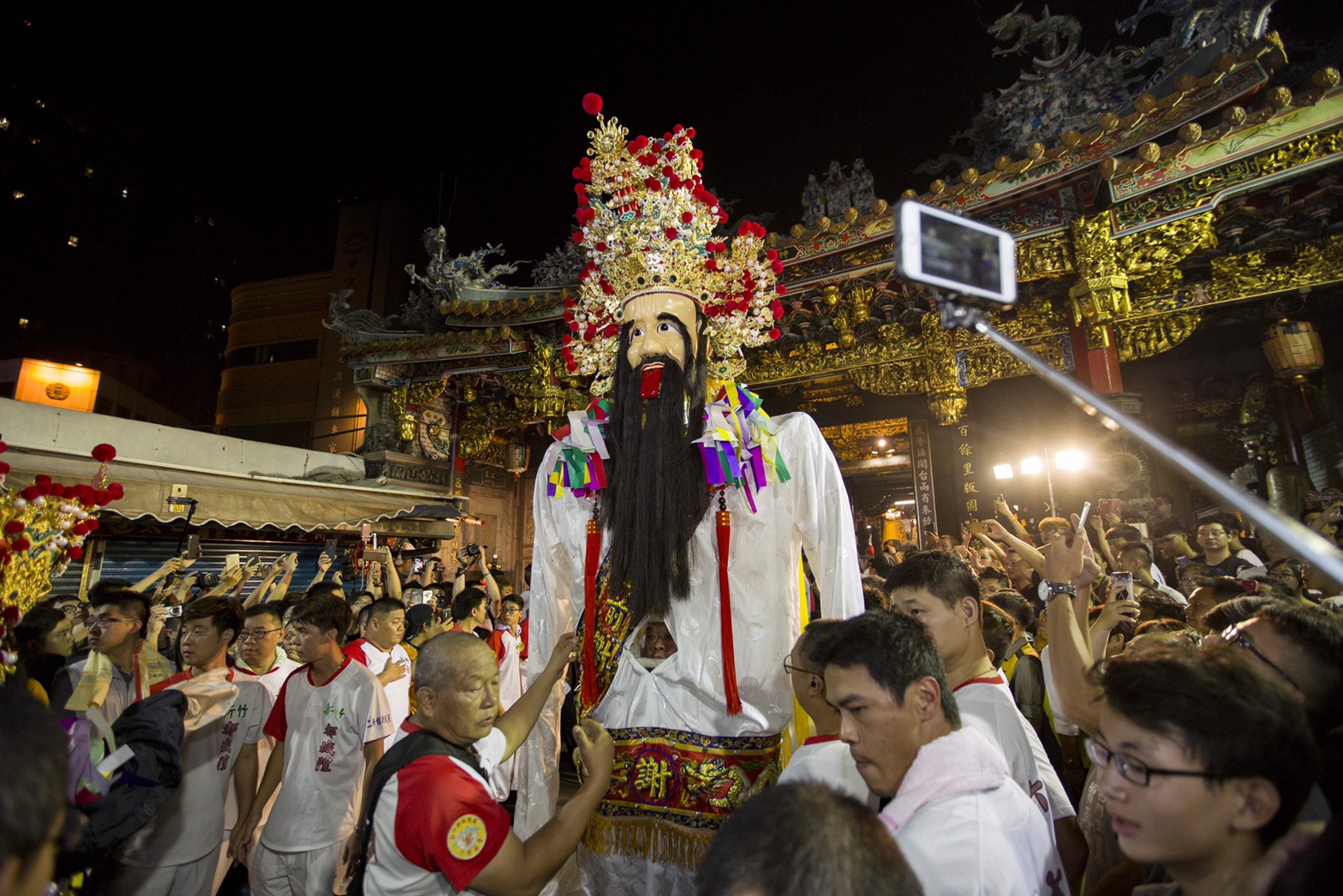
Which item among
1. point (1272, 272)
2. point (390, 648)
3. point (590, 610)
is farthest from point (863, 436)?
point (590, 610)

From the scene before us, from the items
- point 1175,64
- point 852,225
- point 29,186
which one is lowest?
point 852,225

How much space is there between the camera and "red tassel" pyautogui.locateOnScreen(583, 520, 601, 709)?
103 inches

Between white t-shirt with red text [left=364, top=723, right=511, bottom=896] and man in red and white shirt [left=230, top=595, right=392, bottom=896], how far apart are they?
1532mm

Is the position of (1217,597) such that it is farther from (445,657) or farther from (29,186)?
(29,186)

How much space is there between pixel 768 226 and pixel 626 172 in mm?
6719

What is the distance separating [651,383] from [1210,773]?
7.02 ft

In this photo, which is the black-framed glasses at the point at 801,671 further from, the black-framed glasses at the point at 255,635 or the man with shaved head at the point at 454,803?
the black-framed glasses at the point at 255,635

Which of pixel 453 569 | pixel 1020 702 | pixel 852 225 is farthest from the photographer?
pixel 453 569

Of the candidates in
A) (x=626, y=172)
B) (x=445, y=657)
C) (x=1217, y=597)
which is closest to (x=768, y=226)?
(x=626, y=172)

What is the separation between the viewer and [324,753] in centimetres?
304

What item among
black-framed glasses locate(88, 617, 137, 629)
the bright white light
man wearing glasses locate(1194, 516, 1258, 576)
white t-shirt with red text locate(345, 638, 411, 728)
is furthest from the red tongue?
the bright white light

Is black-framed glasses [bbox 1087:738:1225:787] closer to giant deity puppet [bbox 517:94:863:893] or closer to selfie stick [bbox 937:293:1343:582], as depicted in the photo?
selfie stick [bbox 937:293:1343:582]

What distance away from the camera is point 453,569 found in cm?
1097

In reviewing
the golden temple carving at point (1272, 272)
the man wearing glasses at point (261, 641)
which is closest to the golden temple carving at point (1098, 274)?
the golden temple carving at point (1272, 272)
